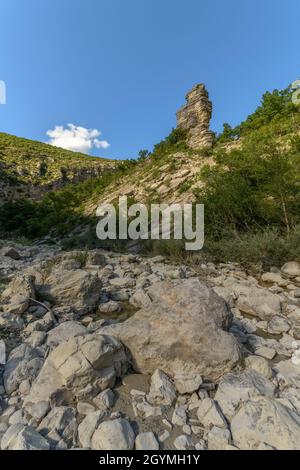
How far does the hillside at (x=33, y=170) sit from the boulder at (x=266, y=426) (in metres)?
27.1

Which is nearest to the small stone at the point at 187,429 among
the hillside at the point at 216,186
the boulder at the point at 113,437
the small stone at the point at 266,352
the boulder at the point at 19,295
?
the boulder at the point at 113,437

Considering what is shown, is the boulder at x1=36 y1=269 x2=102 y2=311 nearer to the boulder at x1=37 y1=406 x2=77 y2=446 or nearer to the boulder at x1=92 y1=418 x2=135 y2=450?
the boulder at x1=37 y1=406 x2=77 y2=446

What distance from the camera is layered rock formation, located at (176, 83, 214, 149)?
52.4 feet

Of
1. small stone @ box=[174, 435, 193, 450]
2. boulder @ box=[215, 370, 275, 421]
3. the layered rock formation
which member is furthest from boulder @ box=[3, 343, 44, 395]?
the layered rock formation

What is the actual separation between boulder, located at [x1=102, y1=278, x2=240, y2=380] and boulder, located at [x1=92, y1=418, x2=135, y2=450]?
1.98 ft

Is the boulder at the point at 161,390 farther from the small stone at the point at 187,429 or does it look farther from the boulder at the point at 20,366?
the boulder at the point at 20,366

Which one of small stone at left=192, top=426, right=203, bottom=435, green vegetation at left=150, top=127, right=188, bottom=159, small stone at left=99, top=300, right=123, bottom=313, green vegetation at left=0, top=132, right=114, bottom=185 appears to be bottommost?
small stone at left=192, top=426, right=203, bottom=435

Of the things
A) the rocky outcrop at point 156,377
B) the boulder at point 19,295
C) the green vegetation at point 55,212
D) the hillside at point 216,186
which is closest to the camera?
the rocky outcrop at point 156,377

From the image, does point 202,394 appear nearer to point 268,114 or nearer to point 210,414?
point 210,414

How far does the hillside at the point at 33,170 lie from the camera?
2625cm

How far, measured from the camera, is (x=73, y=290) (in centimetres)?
332

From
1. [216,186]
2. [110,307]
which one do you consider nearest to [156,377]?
[110,307]

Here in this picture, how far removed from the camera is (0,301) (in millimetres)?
3033

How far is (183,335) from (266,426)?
2.74ft
